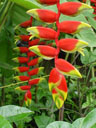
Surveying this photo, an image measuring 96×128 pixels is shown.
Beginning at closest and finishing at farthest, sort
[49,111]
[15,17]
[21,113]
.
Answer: [21,113]
[15,17]
[49,111]

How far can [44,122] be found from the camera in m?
1.33

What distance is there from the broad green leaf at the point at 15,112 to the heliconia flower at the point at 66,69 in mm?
199

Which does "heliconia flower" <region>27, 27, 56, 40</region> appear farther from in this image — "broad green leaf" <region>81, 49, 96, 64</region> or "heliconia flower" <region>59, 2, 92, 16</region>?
"broad green leaf" <region>81, 49, 96, 64</region>

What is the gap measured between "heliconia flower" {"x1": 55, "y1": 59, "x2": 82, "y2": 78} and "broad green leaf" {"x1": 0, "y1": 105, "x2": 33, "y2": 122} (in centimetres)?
20

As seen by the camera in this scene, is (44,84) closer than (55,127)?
No

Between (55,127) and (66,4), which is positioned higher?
(66,4)

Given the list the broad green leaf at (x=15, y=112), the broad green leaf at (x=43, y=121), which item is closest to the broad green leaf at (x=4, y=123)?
the broad green leaf at (x=15, y=112)

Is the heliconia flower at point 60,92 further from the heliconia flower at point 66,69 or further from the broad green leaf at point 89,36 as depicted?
the broad green leaf at point 89,36

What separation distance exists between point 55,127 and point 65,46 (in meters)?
0.23

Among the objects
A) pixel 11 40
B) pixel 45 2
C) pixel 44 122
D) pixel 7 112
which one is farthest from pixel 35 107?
pixel 45 2

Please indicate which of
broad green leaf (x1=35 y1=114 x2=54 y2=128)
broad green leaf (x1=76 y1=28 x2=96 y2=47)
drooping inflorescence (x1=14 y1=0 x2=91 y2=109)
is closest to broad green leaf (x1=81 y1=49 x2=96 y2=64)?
broad green leaf (x1=35 y1=114 x2=54 y2=128)

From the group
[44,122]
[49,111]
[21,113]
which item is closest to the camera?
[21,113]

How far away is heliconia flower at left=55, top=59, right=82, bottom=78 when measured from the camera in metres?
0.46

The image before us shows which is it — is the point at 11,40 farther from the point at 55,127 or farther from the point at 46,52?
the point at 46,52
